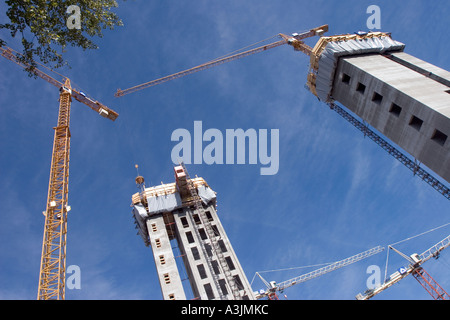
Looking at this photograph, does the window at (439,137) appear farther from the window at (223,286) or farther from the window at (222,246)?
the window at (222,246)

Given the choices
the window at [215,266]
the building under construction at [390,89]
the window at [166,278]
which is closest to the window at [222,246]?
the window at [215,266]

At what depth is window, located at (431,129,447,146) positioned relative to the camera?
124ft

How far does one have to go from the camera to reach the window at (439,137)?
3767 centimetres

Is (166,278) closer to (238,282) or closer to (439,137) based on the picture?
(238,282)

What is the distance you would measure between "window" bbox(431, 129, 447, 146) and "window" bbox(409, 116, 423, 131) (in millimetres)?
2213

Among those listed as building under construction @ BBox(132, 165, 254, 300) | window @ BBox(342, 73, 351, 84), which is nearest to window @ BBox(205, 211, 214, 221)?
building under construction @ BBox(132, 165, 254, 300)

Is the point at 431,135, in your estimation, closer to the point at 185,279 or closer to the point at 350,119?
the point at 350,119

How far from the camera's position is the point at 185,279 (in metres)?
56.7

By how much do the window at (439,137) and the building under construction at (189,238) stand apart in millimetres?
31570

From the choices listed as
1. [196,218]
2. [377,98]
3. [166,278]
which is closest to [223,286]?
[166,278]

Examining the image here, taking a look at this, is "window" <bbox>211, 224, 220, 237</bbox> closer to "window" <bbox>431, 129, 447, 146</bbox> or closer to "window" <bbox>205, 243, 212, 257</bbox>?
"window" <bbox>205, 243, 212, 257</bbox>

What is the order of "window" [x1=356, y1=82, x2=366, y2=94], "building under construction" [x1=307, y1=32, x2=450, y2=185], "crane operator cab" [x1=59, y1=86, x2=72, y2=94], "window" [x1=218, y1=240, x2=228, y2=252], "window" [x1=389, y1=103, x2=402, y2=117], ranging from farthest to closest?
"crane operator cab" [x1=59, y1=86, x2=72, y2=94] < "window" [x1=218, y1=240, x2=228, y2=252] < "window" [x1=356, y1=82, x2=366, y2=94] < "window" [x1=389, y1=103, x2=402, y2=117] < "building under construction" [x1=307, y1=32, x2=450, y2=185]
